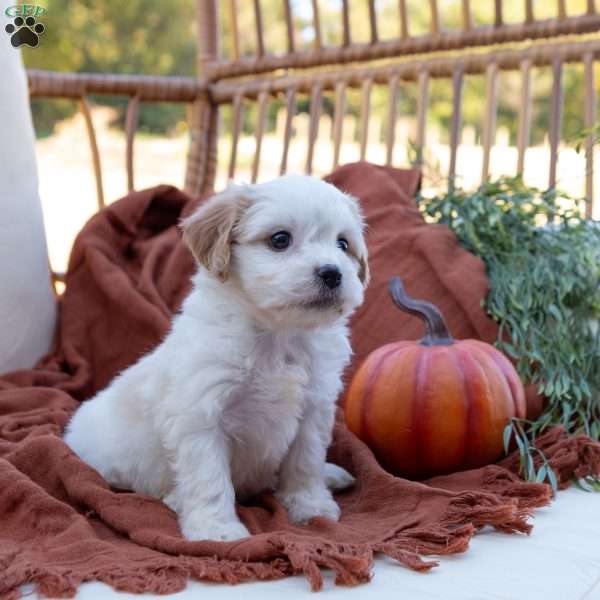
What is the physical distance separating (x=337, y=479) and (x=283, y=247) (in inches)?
30.9

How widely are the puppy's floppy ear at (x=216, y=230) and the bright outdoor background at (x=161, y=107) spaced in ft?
23.2

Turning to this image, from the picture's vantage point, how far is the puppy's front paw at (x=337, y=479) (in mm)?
2562

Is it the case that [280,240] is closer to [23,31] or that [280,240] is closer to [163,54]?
[23,31]

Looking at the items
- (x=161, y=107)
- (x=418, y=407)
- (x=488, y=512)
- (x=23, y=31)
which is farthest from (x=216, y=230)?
(x=161, y=107)

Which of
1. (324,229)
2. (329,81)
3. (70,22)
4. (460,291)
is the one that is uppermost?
(70,22)

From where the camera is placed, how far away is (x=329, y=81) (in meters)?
4.55

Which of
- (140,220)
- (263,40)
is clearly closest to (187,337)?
(140,220)

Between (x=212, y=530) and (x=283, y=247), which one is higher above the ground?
(x=283, y=247)

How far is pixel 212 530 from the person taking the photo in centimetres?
204

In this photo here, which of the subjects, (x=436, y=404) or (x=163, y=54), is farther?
(x=163, y=54)

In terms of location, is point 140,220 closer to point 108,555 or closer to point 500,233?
point 500,233

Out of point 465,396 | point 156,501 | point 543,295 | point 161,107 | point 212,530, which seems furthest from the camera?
point 161,107

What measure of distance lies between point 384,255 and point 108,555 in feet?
5.82

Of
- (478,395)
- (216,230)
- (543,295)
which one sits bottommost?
(478,395)
